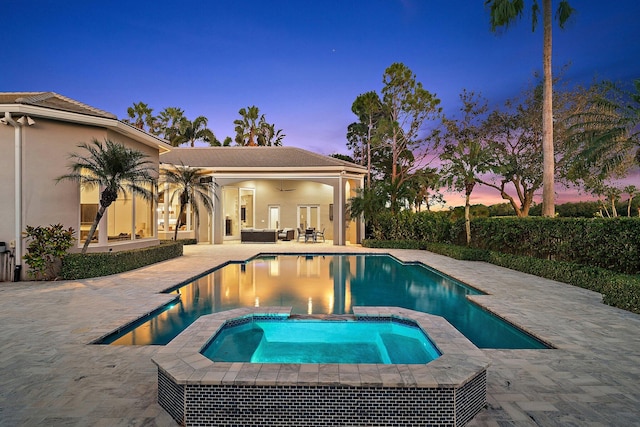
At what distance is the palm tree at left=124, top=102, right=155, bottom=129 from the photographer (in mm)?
36125

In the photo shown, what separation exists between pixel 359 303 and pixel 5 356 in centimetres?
574

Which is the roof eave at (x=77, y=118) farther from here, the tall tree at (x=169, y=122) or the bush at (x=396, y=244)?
the tall tree at (x=169, y=122)

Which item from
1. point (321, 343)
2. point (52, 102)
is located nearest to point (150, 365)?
point (321, 343)

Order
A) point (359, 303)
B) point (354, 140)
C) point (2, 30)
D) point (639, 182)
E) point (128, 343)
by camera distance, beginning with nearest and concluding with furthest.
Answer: point (128, 343) < point (359, 303) < point (2, 30) < point (639, 182) < point (354, 140)

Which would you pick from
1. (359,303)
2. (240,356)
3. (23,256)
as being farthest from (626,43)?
(23,256)

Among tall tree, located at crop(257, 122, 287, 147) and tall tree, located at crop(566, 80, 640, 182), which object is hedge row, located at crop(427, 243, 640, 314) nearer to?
tall tree, located at crop(566, 80, 640, 182)

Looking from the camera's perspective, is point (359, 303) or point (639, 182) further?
point (639, 182)

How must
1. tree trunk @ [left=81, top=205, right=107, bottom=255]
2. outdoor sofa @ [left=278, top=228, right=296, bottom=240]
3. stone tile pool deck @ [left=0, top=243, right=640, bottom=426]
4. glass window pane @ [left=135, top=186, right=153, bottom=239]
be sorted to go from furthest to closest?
outdoor sofa @ [left=278, top=228, right=296, bottom=240] < glass window pane @ [left=135, top=186, right=153, bottom=239] < tree trunk @ [left=81, top=205, right=107, bottom=255] < stone tile pool deck @ [left=0, top=243, right=640, bottom=426]

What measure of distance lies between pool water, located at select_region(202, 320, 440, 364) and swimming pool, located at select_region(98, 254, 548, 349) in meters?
1.05

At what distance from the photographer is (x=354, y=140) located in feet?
117

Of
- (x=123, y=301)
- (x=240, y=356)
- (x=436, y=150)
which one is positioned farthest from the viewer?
(x=436, y=150)

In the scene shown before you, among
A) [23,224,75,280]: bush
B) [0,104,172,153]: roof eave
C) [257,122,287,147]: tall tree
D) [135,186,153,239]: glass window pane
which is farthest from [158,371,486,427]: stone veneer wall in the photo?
[257,122,287,147]: tall tree

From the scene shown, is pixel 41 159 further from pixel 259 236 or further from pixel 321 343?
pixel 259 236

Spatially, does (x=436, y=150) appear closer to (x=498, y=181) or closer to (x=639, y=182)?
(x=498, y=181)
